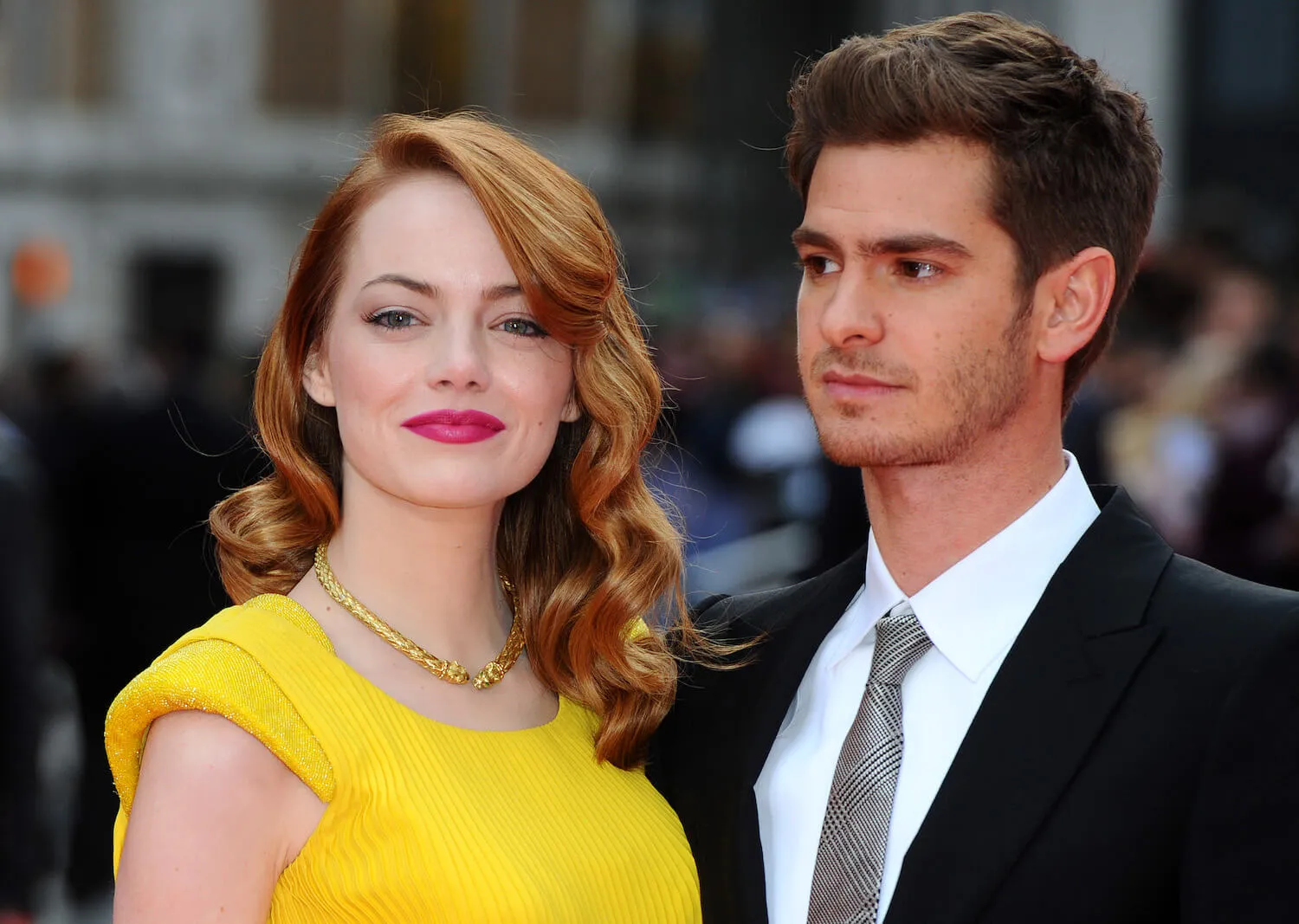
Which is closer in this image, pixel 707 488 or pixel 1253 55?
pixel 707 488

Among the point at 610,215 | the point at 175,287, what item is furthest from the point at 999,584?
the point at 175,287

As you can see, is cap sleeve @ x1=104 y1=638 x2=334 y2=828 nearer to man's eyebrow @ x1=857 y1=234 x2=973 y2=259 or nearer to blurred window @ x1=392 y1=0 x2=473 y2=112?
man's eyebrow @ x1=857 y1=234 x2=973 y2=259

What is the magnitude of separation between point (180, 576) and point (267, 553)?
4.08m

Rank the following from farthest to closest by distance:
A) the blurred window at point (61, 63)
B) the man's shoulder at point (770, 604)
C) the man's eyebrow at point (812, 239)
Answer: the blurred window at point (61, 63), the man's shoulder at point (770, 604), the man's eyebrow at point (812, 239)

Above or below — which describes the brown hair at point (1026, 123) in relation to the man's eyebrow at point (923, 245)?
above

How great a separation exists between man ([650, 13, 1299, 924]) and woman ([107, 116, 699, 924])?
27 centimetres

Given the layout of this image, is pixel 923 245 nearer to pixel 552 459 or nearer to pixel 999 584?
pixel 999 584

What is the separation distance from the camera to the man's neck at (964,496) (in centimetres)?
277

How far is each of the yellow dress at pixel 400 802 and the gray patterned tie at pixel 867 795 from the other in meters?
0.39

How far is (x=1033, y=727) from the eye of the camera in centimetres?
253

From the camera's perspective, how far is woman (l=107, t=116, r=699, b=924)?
265 centimetres

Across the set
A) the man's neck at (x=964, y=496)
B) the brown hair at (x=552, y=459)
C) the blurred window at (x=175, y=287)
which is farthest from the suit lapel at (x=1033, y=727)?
the blurred window at (x=175, y=287)

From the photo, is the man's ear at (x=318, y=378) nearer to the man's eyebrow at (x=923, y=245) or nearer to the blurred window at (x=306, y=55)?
the man's eyebrow at (x=923, y=245)

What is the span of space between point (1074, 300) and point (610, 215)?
2275 cm
